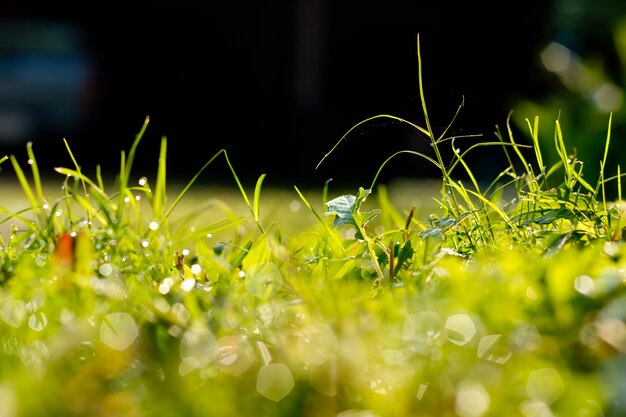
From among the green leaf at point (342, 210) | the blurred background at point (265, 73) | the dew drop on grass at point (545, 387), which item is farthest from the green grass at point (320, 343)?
the blurred background at point (265, 73)

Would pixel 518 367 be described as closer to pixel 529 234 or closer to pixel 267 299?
pixel 267 299

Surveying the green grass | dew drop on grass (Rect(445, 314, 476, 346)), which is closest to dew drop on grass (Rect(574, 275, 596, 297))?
the green grass

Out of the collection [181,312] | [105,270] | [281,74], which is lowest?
[281,74]

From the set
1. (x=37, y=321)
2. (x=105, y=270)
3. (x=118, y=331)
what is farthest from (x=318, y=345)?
(x=105, y=270)

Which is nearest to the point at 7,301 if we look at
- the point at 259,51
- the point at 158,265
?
the point at 158,265

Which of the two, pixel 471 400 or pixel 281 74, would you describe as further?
pixel 281 74

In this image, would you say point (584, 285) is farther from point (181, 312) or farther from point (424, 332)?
point (181, 312)
